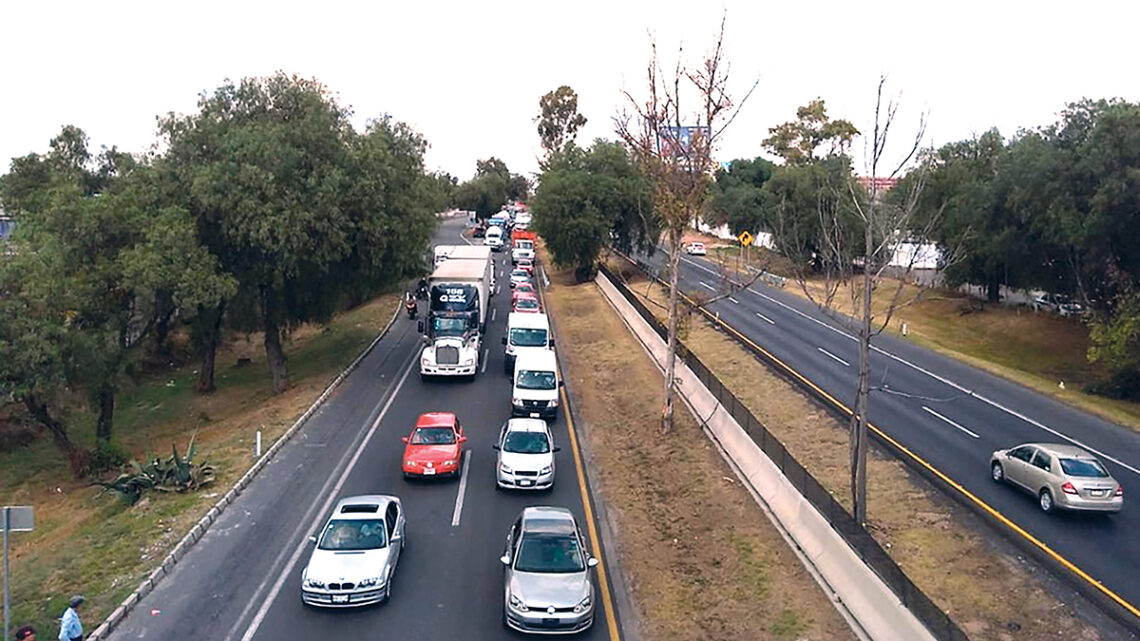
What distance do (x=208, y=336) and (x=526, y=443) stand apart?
879 inches

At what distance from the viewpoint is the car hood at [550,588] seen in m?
14.7

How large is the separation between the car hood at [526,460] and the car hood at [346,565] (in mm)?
5888

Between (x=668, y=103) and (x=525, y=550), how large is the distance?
17.8 metres

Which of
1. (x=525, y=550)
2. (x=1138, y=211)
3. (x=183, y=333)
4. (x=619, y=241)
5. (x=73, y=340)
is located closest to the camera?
(x=525, y=550)

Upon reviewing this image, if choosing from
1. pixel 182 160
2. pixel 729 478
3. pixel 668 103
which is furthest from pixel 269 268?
pixel 729 478

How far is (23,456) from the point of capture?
34094mm

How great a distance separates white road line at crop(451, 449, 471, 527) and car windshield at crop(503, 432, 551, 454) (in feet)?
4.99

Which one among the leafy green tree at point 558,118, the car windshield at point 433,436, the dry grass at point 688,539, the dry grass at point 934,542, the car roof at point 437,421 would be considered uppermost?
the leafy green tree at point 558,118

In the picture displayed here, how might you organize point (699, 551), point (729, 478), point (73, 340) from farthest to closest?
1. point (73, 340)
2. point (729, 478)
3. point (699, 551)

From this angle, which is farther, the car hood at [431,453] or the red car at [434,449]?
the car hood at [431,453]

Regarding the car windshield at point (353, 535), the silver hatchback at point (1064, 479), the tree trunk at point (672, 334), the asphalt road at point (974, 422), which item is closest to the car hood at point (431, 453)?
the car windshield at point (353, 535)

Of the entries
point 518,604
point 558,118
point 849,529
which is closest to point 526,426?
point 518,604

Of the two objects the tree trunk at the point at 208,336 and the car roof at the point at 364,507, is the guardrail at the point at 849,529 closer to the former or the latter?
the car roof at the point at 364,507

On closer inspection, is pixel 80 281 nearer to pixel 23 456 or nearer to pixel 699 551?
pixel 23 456
